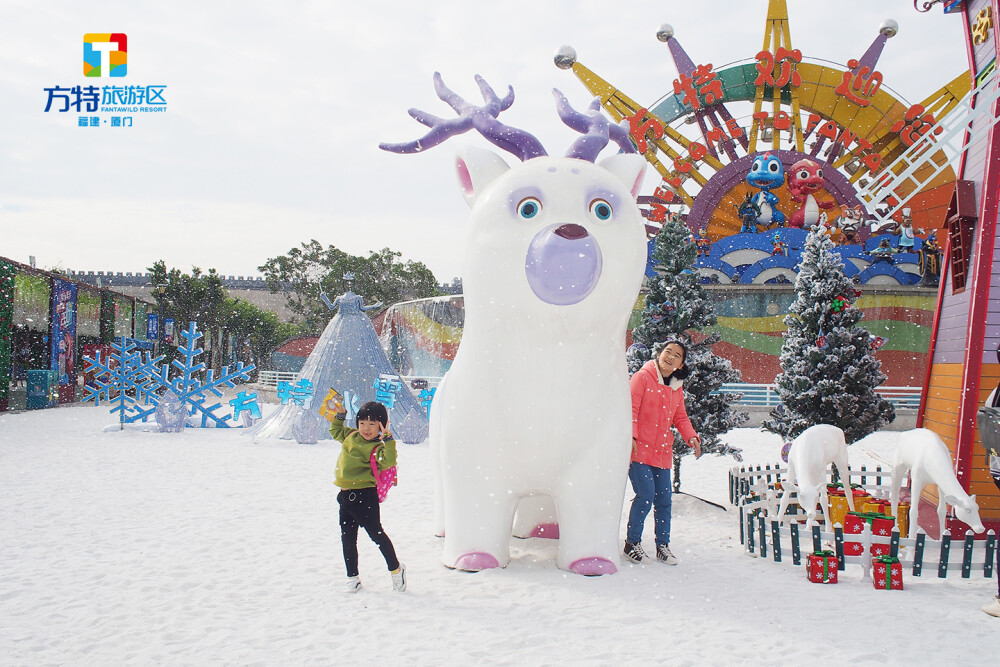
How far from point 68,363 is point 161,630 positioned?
22.3 m

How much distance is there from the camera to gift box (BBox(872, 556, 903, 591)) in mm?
4090

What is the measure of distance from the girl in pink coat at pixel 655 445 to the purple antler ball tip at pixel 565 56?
722 inches

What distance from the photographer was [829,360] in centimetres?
778

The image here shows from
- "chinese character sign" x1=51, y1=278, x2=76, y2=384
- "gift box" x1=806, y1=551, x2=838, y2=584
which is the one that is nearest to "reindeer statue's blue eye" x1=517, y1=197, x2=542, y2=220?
"gift box" x1=806, y1=551, x2=838, y2=584

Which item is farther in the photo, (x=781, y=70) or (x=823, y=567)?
(x=781, y=70)

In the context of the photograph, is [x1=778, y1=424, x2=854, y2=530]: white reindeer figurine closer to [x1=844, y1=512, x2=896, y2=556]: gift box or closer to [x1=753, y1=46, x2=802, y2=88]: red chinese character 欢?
[x1=844, y1=512, x2=896, y2=556]: gift box

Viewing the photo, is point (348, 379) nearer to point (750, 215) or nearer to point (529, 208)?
point (529, 208)

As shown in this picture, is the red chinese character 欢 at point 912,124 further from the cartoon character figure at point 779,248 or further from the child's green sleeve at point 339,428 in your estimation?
the child's green sleeve at point 339,428

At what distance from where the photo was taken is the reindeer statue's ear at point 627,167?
15.0 feet

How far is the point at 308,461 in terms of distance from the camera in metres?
9.38

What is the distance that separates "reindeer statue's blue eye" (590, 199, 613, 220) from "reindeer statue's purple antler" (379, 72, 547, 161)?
2.42 ft

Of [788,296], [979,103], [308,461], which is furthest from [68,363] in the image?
[979,103]

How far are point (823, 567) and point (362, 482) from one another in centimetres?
280

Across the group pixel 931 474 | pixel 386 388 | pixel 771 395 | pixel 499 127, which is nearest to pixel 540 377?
pixel 499 127
